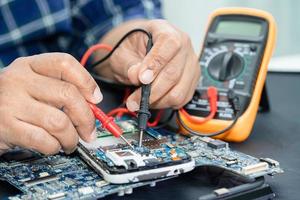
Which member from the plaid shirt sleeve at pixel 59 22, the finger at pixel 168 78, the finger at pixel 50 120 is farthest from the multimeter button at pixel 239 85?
the plaid shirt sleeve at pixel 59 22

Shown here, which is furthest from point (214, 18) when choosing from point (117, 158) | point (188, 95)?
point (117, 158)

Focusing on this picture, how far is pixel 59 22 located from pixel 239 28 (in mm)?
415

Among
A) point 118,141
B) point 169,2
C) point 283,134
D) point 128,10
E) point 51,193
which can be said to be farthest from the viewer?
point 169,2

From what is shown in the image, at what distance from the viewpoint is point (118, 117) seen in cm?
83

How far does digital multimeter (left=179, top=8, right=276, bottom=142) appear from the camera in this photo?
0.77m

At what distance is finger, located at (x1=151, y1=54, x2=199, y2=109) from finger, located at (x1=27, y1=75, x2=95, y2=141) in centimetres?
18

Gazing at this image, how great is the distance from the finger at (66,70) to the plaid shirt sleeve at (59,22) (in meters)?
0.45

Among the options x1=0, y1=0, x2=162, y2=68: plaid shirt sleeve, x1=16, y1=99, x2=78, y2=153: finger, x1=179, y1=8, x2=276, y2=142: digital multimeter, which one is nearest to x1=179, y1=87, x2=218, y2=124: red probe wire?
x1=179, y1=8, x2=276, y2=142: digital multimeter

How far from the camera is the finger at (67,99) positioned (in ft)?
2.01

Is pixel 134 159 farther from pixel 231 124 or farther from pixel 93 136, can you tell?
pixel 231 124

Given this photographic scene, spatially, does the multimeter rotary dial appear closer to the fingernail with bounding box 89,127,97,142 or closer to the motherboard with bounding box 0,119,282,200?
the motherboard with bounding box 0,119,282,200

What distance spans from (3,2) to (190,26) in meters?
0.63

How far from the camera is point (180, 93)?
A: 0.78 m

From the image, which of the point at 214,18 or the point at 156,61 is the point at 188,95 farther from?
the point at 214,18
